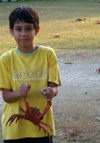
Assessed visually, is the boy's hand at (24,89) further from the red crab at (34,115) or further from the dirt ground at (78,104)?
the dirt ground at (78,104)

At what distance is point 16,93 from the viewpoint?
1.95 m

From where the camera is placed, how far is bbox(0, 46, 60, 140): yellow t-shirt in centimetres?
203

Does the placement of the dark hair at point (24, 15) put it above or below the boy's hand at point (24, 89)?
above

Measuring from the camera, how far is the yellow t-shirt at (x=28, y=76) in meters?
2.03

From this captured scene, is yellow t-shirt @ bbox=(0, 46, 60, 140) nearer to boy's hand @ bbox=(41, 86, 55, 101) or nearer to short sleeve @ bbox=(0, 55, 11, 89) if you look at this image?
short sleeve @ bbox=(0, 55, 11, 89)

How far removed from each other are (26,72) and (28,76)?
3 cm

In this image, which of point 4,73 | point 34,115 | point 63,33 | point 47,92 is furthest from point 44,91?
point 63,33

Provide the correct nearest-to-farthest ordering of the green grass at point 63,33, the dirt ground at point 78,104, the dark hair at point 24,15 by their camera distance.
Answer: the dark hair at point 24,15, the dirt ground at point 78,104, the green grass at point 63,33

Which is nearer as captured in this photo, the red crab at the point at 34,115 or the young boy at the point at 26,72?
the red crab at the point at 34,115

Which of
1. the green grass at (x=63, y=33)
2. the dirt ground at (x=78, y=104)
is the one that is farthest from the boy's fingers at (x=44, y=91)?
the green grass at (x=63, y=33)

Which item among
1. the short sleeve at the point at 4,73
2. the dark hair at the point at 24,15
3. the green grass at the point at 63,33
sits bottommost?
the green grass at the point at 63,33

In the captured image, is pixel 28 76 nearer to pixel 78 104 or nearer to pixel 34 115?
pixel 34 115

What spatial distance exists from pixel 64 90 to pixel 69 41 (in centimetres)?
454

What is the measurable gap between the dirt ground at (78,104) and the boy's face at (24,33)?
1323mm
